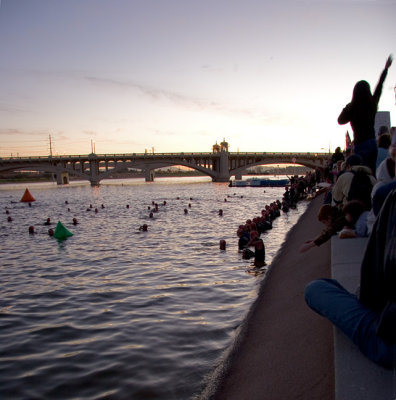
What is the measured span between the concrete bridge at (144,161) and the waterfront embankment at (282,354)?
8624 centimetres

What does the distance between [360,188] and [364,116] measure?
7.81 feet

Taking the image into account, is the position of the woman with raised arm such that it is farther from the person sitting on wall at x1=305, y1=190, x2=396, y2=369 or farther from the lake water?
the person sitting on wall at x1=305, y1=190, x2=396, y2=369

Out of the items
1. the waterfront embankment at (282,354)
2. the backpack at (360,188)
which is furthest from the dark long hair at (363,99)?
the waterfront embankment at (282,354)

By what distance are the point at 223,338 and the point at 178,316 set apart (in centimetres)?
166

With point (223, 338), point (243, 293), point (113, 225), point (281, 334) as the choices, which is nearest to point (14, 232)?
point (113, 225)

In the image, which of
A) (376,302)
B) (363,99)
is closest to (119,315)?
(376,302)

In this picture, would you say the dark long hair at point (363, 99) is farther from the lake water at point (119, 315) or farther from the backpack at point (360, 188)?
the lake water at point (119, 315)

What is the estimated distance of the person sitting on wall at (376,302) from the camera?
9.29 feet

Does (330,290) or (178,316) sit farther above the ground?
(330,290)

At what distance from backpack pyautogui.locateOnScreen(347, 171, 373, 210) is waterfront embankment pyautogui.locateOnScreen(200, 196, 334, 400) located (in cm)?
144

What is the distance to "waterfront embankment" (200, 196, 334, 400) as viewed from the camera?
14.3ft

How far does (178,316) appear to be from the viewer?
9.02m

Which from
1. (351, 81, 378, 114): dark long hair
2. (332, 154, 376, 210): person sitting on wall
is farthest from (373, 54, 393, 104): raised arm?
(332, 154, 376, 210): person sitting on wall

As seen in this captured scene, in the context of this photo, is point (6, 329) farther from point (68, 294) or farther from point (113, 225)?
point (113, 225)
